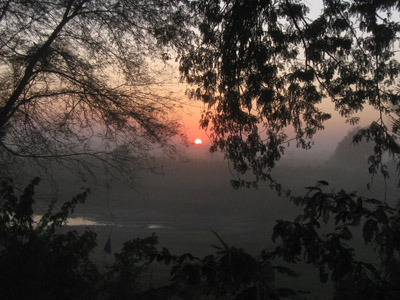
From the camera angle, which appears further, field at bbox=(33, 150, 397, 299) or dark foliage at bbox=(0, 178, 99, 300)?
field at bbox=(33, 150, 397, 299)

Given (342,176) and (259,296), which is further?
(342,176)

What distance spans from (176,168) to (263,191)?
22633 millimetres

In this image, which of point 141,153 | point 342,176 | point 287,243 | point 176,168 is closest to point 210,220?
point 176,168

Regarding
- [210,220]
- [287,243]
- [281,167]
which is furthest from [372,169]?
[281,167]

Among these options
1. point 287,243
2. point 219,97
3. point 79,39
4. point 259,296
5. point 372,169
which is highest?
point 79,39

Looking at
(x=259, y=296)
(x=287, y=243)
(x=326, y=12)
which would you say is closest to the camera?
(x=259, y=296)

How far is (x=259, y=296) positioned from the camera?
1.63m

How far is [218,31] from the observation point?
6719mm

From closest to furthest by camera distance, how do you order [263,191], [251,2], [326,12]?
[251,2] < [326,12] < [263,191]

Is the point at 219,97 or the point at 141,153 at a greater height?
the point at 219,97

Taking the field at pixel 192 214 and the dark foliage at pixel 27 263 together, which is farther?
the field at pixel 192 214

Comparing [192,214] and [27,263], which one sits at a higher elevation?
[27,263]

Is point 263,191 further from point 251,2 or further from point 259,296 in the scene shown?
point 259,296

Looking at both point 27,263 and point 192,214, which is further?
point 192,214
